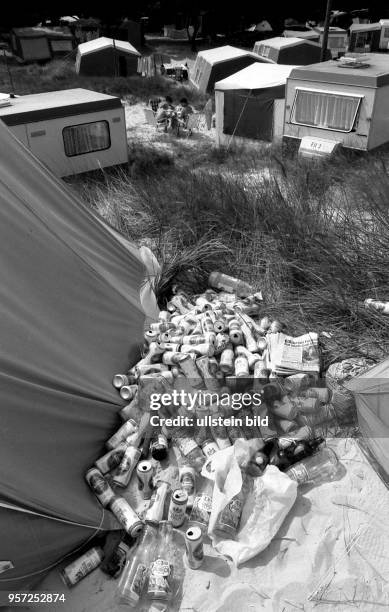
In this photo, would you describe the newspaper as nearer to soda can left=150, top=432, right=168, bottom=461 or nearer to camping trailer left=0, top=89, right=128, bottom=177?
soda can left=150, top=432, right=168, bottom=461

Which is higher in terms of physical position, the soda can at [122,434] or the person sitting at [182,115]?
the soda can at [122,434]

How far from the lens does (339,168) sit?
31.0ft

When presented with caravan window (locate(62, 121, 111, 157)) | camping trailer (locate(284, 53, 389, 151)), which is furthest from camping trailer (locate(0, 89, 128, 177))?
camping trailer (locate(284, 53, 389, 151))

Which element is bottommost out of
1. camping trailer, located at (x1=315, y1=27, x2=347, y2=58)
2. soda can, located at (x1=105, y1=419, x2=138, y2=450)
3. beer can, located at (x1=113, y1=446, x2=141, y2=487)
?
camping trailer, located at (x1=315, y1=27, x2=347, y2=58)

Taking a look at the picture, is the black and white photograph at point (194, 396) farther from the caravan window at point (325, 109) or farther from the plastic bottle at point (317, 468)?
the caravan window at point (325, 109)

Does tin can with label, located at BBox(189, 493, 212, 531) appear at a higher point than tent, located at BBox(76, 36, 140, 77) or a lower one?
higher

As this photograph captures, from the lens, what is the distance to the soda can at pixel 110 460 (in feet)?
11.7

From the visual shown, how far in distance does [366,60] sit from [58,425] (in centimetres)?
1322

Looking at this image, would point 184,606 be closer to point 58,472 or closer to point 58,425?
point 58,472

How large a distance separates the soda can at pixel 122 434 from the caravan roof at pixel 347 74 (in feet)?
33.1

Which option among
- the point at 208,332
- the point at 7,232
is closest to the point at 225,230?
the point at 208,332

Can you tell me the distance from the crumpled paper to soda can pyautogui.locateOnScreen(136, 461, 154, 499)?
0.39 meters

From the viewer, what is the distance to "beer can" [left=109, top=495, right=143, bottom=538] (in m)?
3.22
